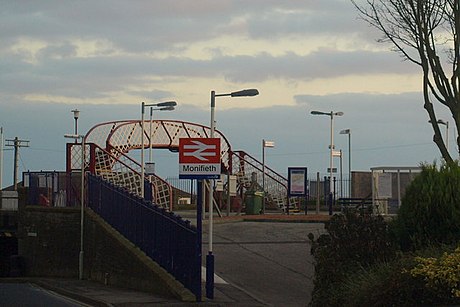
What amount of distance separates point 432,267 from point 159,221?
1188cm

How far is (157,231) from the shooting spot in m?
23.5

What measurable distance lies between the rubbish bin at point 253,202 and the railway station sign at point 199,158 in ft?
79.0

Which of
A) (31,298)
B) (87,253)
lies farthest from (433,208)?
(87,253)

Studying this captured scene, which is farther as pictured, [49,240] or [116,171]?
[116,171]

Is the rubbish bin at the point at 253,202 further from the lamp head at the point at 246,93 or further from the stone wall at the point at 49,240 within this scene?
the lamp head at the point at 246,93

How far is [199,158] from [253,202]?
953 inches

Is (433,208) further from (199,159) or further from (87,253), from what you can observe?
(87,253)

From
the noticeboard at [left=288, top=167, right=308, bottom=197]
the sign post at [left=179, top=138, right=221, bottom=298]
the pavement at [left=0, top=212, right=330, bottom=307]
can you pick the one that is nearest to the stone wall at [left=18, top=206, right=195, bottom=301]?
the pavement at [left=0, top=212, right=330, bottom=307]

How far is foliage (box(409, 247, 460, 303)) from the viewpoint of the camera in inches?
489

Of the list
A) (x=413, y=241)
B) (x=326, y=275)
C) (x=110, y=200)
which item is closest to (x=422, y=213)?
(x=413, y=241)

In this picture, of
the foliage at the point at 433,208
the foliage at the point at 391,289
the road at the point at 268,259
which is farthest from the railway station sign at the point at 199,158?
the foliage at the point at 391,289

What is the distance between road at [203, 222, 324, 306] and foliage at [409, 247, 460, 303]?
7324 mm

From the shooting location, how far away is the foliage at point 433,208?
14.9m

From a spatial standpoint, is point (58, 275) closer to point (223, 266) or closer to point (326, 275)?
point (223, 266)
